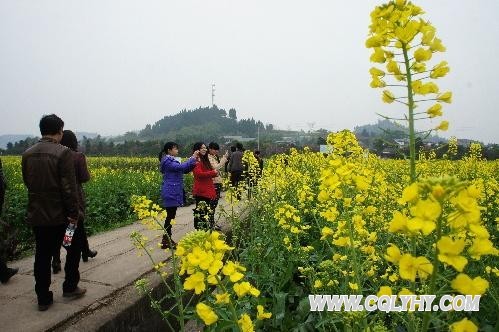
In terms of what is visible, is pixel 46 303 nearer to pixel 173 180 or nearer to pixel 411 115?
pixel 173 180

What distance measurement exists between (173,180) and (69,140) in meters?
1.49

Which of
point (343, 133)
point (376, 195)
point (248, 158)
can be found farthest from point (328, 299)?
point (248, 158)

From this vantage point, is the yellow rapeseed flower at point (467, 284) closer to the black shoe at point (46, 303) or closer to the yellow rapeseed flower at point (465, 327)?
the yellow rapeseed flower at point (465, 327)

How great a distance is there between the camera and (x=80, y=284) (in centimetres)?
367

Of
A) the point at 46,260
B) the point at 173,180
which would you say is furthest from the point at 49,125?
the point at 173,180

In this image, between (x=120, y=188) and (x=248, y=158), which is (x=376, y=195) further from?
(x=120, y=188)

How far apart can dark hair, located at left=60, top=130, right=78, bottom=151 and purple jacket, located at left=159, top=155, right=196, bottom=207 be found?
1.28m

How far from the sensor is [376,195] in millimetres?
4082

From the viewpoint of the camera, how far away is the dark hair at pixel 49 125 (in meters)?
3.23

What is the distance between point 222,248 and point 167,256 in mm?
3284

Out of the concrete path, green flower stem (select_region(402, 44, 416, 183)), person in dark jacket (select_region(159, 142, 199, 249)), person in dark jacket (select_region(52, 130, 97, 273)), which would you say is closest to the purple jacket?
person in dark jacket (select_region(159, 142, 199, 249))

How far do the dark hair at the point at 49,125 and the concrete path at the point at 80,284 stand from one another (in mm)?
1336

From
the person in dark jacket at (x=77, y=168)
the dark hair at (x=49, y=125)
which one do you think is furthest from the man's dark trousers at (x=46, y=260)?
the dark hair at (x=49, y=125)

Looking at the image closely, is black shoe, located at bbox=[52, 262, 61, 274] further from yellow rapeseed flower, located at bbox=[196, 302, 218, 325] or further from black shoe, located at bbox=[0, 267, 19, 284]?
yellow rapeseed flower, located at bbox=[196, 302, 218, 325]
